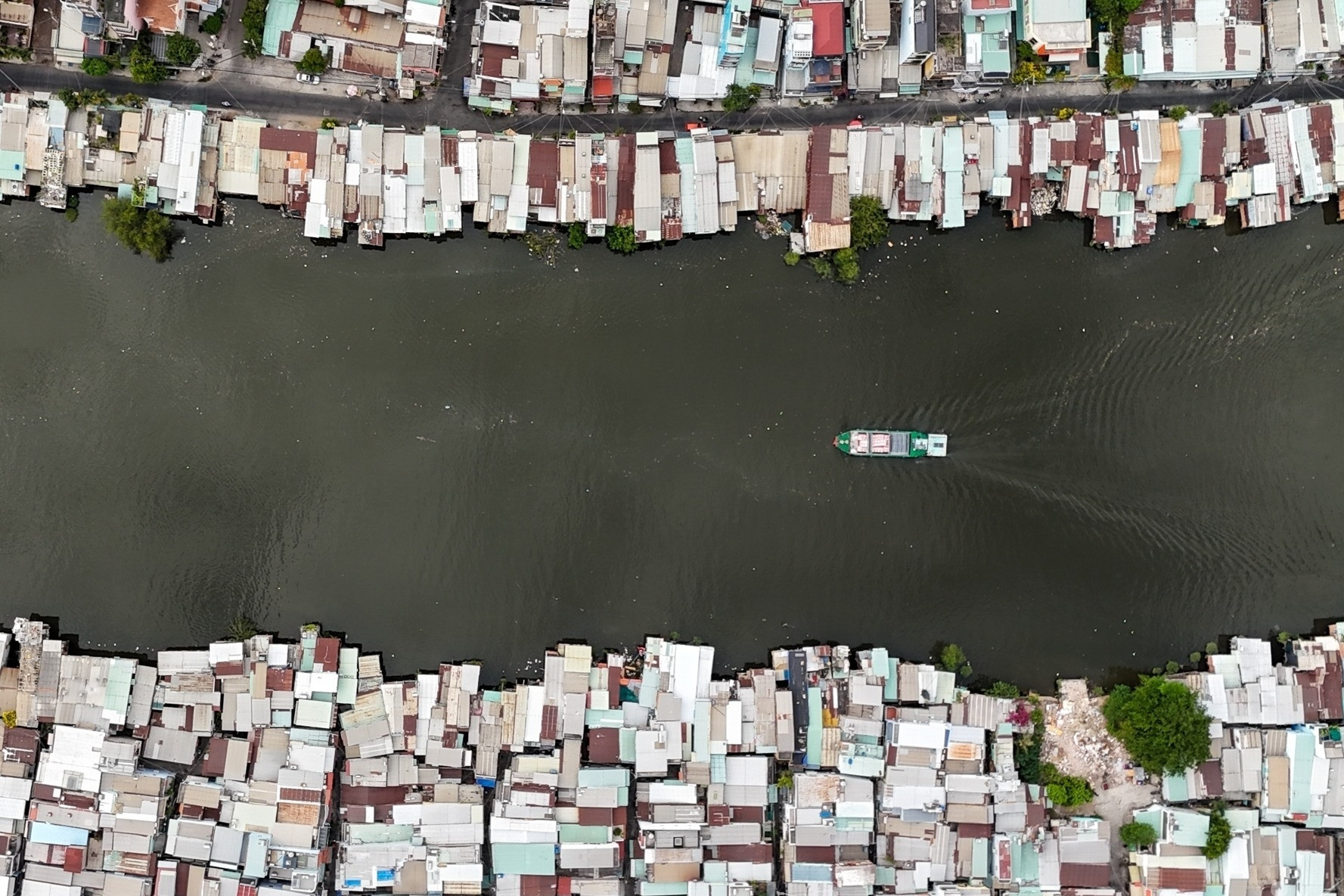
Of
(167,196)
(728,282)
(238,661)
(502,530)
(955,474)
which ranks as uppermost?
(167,196)

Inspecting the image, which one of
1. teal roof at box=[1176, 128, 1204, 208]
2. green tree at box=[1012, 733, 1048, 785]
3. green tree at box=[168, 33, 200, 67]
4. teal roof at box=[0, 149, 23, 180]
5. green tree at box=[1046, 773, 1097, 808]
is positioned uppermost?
green tree at box=[168, 33, 200, 67]

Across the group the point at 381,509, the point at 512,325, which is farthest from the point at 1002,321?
the point at 381,509

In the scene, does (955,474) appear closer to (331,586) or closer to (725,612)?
(725,612)

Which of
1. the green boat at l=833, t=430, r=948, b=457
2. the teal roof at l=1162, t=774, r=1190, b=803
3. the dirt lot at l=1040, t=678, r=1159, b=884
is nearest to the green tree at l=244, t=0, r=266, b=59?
the green boat at l=833, t=430, r=948, b=457

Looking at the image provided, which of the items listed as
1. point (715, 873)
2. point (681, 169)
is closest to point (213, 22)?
point (681, 169)

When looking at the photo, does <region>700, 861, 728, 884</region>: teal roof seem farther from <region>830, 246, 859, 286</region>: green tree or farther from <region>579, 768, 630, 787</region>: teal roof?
<region>830, 246, 859, 286</region>: green tree
